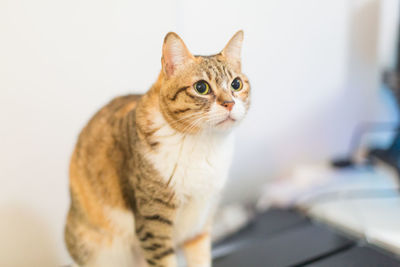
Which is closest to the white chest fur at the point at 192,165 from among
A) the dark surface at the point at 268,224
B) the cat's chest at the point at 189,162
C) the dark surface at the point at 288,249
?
the cat's chest at the point at 189,162

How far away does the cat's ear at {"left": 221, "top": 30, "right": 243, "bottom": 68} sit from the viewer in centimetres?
60

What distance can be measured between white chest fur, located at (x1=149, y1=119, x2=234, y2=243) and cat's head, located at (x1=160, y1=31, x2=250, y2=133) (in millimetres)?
36

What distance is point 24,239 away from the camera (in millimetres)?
749

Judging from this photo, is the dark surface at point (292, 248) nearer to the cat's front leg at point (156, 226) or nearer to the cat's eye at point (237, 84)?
the cat's front leg at point (156, 226)

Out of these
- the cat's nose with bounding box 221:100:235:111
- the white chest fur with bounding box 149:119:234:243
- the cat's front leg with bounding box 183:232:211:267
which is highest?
the cat's nose with bounding box 221:100:235:111

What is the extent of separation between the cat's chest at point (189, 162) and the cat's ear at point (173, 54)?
5.4 inches

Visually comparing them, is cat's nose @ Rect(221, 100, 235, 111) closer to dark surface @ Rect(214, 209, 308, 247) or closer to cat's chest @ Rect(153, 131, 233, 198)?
cat's chest @ Rect(153, 131, 233, 198)

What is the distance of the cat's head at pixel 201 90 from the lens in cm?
58

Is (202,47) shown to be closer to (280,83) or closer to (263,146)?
(280,83)

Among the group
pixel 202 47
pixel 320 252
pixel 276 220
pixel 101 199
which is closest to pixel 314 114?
pixel 276 220

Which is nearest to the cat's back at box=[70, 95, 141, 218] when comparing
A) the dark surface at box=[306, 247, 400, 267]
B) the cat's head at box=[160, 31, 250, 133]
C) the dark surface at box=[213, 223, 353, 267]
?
the cat's head at box=[160, 31, 250, 133]

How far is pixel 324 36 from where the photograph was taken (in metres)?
1.17

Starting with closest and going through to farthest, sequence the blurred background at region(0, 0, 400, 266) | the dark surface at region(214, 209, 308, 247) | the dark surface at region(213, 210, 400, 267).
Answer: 1. the blurred background at region(0, 0, 400, 266)
2. the dark surface at region(213, 210, 400, 267)
3. the dark surface at region(214, 209, 308, 247)

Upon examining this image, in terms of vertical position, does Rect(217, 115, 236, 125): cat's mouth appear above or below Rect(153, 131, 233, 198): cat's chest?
above
